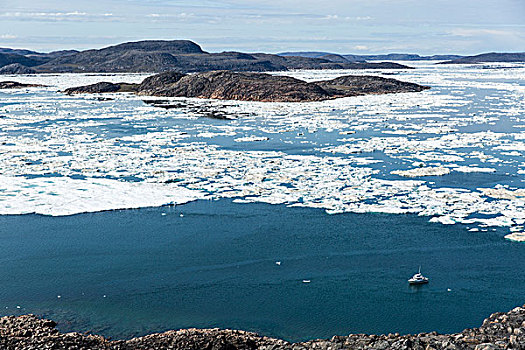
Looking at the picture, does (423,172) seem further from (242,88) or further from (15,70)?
(15,70)

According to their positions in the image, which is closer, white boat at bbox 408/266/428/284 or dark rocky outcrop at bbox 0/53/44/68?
white boat at bbox 408/266/428/284

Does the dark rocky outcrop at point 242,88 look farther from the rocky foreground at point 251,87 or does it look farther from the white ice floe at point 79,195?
the white ice floe at point 79,195

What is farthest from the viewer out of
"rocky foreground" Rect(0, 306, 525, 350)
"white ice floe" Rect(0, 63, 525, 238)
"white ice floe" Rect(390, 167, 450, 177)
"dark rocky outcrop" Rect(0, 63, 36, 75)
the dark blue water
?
"dark rocky outcrop" Rect(0, 63, 36, 75)

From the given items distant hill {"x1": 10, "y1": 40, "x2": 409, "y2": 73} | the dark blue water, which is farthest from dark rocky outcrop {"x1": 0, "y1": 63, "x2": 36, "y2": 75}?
the dark blue water

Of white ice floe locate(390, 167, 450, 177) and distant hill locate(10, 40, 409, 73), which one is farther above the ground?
distant hill locate(10, 40, 409, 73)

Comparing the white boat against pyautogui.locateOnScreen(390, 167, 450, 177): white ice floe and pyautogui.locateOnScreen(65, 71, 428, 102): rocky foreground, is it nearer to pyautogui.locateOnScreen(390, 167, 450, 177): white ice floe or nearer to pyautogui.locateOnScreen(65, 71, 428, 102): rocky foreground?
pyautogui.locateOnScreen(390, 167, 450, 177): white ice floe
